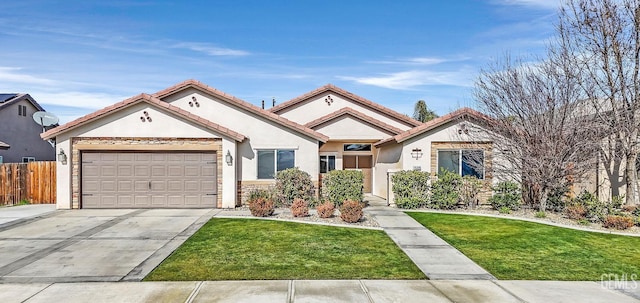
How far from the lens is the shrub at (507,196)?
1530cm

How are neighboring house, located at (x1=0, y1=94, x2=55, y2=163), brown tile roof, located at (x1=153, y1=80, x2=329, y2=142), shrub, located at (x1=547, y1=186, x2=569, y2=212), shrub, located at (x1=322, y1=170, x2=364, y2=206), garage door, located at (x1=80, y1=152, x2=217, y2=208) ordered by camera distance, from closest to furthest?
shrub, located at (x1=547, y1=186, x2=569, y2=212) < shrub, located at (x1=322, y1=170, x2=364, y2=206) < garage door, located at (x1=80, y1=152, x2=217, y2=208) < brown tile roof, located at (x1=153, y1=80, x2=329, y2=142) < neighboring house, located at (x1=0, y1=94, x2=55, y2=163)

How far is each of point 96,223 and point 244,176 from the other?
585 cm

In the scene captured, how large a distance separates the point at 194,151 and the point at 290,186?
4083mm

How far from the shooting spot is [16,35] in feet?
59.6

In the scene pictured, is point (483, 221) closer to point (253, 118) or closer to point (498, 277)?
point (498, 277)

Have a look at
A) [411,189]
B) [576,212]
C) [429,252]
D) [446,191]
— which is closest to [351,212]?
[429,252]

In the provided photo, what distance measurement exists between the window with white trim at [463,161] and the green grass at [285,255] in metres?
7.11

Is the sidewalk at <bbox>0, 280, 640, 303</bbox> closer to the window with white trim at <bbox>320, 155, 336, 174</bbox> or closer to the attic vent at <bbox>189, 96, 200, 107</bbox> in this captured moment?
the attic vent at <bbox>189, 96, 200, 107</bbox>

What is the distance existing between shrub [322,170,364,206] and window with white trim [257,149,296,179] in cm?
212

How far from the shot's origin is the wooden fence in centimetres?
1791

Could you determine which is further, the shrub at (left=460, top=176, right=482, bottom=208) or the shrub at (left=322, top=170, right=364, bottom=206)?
the shrub at (left=460, top=176, right=482, bottom=208)

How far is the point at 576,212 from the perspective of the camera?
1319 cm

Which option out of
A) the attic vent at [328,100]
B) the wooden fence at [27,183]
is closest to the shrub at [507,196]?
the attic vent at [328,100]

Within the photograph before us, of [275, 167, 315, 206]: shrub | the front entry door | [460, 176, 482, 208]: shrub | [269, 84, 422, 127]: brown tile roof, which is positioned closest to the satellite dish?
[269, 84, 422, 127]: brown tile roof
